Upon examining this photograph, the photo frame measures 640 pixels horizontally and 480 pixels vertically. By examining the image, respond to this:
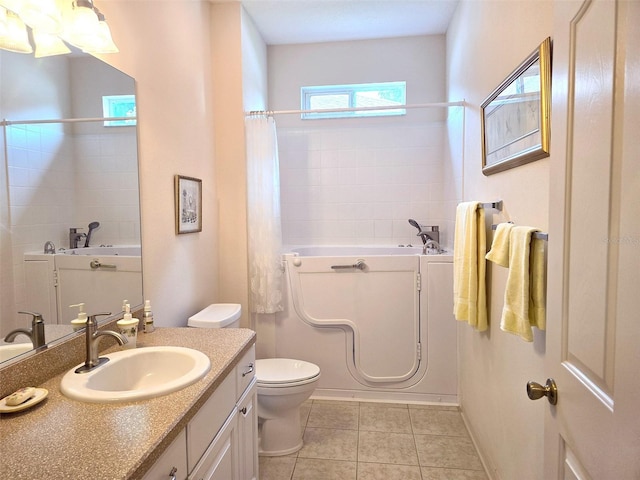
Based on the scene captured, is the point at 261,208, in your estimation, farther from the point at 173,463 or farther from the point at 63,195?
the point at 173,463

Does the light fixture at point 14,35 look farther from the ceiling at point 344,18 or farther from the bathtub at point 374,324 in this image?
the bathtub at point 374,324

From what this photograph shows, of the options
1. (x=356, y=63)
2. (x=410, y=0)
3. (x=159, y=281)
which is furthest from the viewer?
(x=356, y=63)

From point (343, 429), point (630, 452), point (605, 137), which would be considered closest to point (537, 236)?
point (605, 137)

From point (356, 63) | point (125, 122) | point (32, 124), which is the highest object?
point (356, 63)

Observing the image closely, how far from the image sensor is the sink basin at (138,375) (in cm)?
106

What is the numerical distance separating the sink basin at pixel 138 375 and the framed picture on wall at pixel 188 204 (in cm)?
85

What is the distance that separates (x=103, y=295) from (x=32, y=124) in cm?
67

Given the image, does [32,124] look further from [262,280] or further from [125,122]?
[262,280]

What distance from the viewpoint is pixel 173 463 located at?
38.2 inches

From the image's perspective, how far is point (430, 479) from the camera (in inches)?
77.6

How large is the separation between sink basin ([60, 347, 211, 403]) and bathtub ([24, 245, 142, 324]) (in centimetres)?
23

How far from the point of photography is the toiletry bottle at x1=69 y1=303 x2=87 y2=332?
4.42 ft

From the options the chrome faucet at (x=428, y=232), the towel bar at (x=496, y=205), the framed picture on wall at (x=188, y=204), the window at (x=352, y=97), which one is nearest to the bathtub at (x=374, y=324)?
the chrome faucet at (x=428, y=232)

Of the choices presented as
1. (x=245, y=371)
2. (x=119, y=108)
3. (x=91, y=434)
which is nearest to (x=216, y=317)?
(x=245, y=371)
